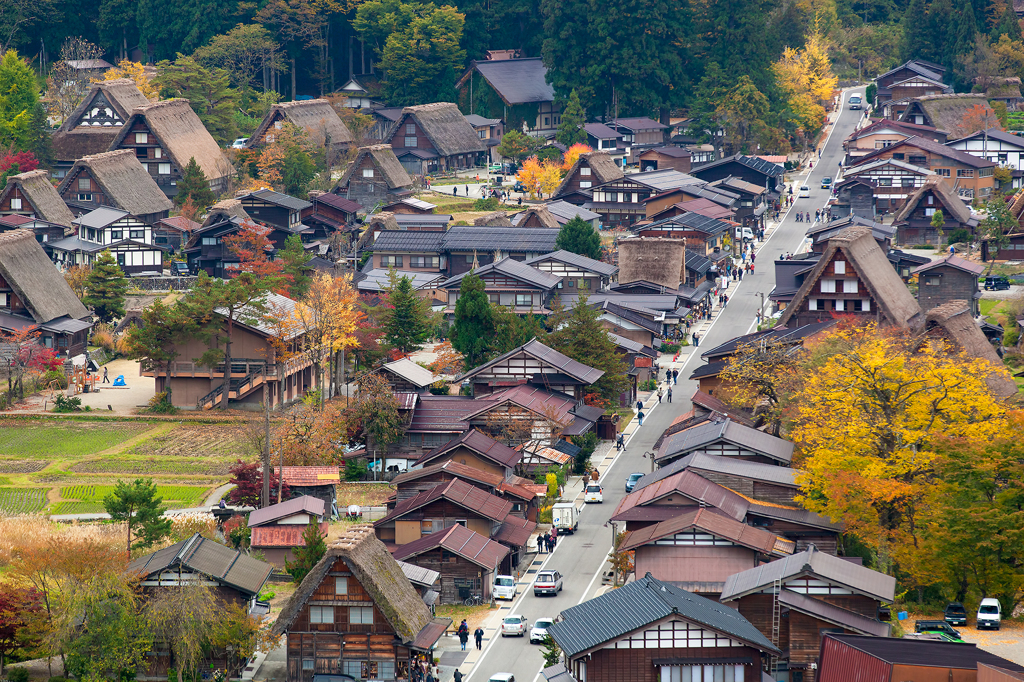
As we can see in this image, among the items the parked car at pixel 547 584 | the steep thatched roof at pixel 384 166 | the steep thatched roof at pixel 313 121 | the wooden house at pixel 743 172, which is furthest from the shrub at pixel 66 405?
the wooden house at pixel 743 172

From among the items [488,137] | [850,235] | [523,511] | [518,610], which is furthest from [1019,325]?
[488,137]

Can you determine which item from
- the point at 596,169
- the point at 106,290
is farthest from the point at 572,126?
the point at 106,290

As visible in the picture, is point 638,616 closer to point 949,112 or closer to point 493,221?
point 493,221

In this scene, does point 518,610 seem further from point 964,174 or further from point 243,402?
point 964,174

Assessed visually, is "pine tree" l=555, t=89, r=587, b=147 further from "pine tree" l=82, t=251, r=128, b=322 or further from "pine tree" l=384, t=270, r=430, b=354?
"pine tree" l=384, t=270, r=430, b=354

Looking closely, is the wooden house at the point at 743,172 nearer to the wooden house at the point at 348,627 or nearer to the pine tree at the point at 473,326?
the pine tree at the point at 473,326

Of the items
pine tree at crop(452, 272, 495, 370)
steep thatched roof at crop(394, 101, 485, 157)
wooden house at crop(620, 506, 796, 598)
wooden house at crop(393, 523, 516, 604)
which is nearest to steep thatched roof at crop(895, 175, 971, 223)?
pine tree at crop(452, 272, 495, 370)
